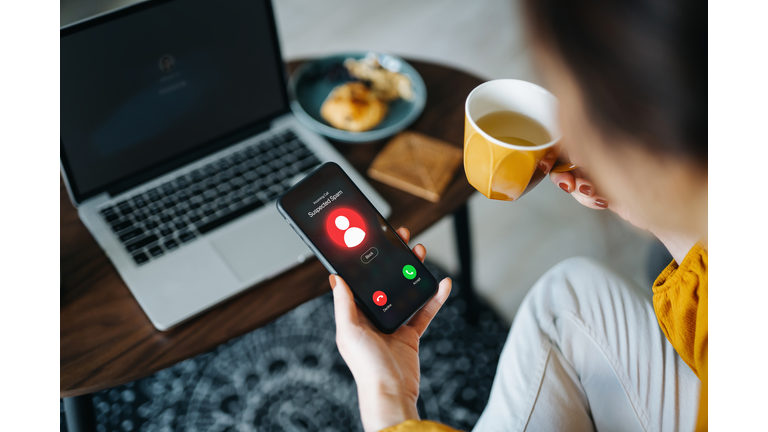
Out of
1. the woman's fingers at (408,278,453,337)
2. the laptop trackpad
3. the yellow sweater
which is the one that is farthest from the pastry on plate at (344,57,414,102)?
the yellow sweater

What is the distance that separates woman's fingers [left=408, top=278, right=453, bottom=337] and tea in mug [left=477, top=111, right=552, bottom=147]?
0.69 feet

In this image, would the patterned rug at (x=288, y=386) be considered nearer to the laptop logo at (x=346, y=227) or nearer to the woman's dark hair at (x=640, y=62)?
the laptop logo at (x=346, y=227)

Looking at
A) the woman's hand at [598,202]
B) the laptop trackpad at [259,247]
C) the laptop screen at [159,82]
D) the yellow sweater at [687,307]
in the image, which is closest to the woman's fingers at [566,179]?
the woman's hand at [598,202]

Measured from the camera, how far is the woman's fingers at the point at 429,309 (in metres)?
0.70

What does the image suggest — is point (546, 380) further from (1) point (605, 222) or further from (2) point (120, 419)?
(1) point (605, 222)

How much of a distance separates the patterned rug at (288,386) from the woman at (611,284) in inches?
19.3

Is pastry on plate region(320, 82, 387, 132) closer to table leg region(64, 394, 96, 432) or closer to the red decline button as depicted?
the red decline button

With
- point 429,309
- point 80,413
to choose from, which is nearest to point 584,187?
point 429,309

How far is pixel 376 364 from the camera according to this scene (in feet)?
1.97

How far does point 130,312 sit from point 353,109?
1.76 ft

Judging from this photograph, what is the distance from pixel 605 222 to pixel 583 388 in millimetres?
1040

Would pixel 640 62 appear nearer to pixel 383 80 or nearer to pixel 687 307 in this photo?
pixel 687 307

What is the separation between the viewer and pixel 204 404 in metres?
1.20
